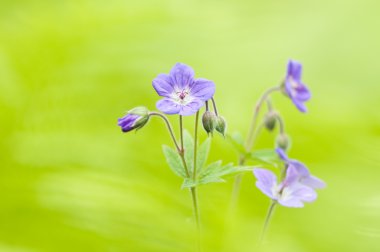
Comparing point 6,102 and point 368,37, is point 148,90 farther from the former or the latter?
point 368,37

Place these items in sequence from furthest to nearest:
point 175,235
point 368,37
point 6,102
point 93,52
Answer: point 368,37 → point 93,52 → point 6,102 → point 175,235

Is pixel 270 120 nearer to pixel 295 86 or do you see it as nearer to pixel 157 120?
pixel 295 86

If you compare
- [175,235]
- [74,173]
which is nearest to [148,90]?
[74,173]

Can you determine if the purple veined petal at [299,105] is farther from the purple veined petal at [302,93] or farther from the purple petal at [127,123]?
the purple petal at [127,123]

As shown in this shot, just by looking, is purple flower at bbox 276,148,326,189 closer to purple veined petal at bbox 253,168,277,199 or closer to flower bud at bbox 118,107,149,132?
purple veined petal at bbox 253,168,277,199

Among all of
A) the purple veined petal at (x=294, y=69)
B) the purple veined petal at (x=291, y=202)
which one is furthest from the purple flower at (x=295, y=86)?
the purple veined petal at (x=291, y=202)
